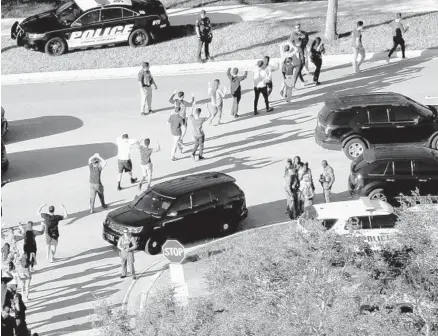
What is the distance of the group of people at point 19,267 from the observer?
56.0 feet

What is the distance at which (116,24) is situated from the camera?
34.5 m

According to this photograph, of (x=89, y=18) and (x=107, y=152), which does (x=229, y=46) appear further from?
(x=107, y=152)

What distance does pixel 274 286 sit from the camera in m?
13.9

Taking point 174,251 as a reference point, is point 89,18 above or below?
above

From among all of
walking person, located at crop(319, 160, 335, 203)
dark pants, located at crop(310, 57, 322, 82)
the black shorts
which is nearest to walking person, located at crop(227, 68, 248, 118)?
dark pants, located at crop(310, 57, 322, 82)

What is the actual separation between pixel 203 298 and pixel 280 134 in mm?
14358

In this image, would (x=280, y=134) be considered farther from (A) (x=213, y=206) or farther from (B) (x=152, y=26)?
(B) (x=152, y=26)

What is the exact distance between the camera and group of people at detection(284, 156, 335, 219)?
22641mm

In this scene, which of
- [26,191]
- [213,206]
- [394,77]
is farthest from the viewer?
[394,77]

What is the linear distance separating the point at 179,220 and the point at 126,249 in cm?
177

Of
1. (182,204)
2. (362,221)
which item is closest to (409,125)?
(362,221)

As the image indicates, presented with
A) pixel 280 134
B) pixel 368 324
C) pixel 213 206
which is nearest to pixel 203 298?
pixel 368 324

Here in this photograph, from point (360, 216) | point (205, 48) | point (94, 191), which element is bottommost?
point (360, 216)

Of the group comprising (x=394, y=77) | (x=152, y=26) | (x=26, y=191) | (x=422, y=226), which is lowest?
(x=422, y=226)
